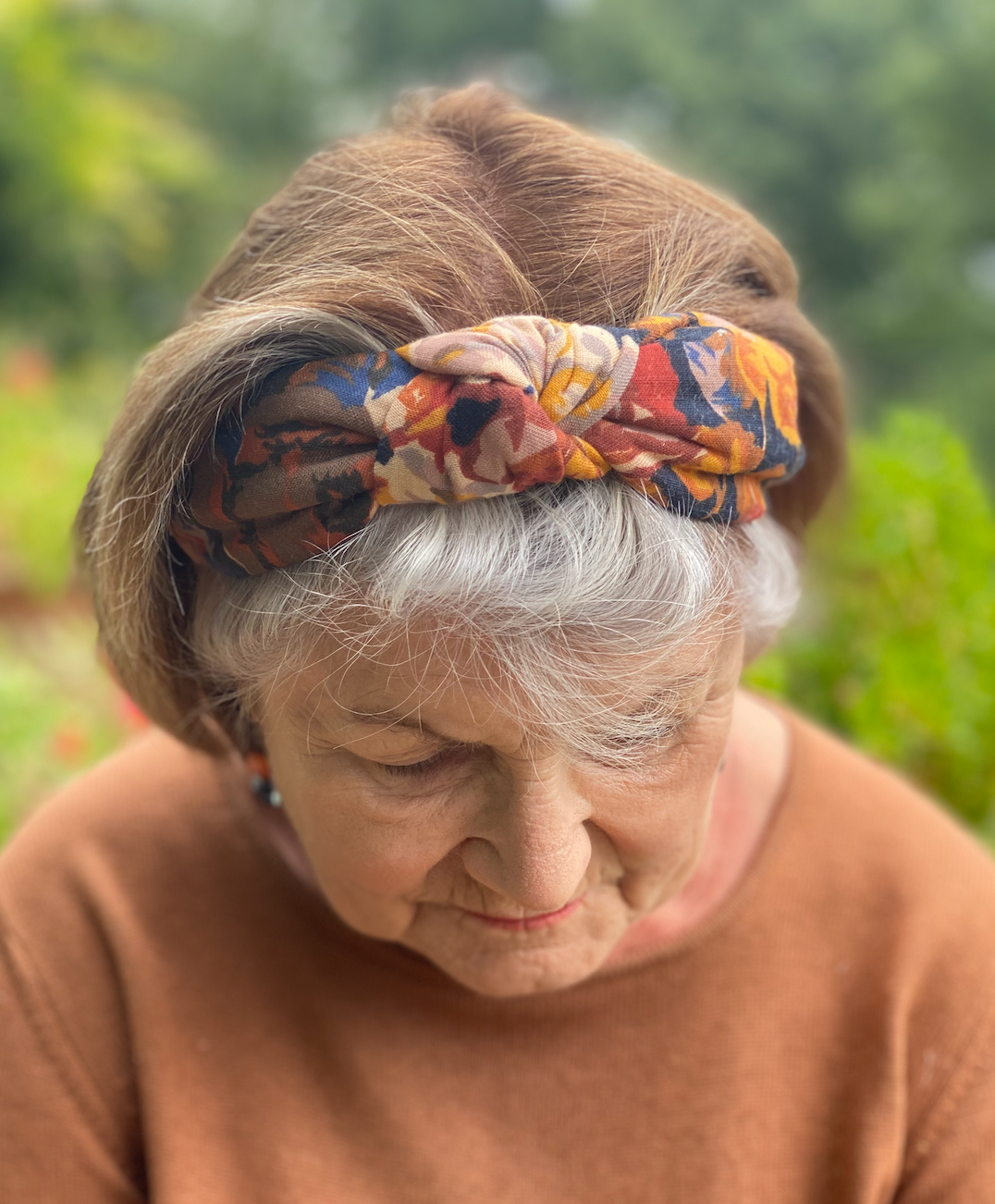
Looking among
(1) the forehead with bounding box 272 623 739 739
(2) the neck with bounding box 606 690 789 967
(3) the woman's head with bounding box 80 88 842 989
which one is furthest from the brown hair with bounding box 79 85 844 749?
(2) the neck with bounding box 606 690 789 967

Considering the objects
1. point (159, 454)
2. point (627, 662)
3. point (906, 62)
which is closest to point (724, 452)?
point (627, 662)

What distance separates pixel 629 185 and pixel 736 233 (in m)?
0.15

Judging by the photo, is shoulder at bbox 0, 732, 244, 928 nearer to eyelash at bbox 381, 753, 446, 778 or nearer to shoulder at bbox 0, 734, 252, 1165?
shoulder at bbox 0, 734, 252, 1165

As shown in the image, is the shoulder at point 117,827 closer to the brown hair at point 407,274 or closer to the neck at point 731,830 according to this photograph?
the brown hair at point 407,274

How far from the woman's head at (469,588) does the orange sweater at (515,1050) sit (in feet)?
Answer: 0.69

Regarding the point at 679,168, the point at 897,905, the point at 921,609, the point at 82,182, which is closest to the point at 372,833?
the point at 897,905

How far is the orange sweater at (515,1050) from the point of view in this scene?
1501 mm

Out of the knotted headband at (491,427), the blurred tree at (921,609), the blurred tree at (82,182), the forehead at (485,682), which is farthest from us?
the blurred tree at (82,182)

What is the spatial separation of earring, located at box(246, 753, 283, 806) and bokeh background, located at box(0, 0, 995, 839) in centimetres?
46

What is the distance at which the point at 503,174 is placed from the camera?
1244 millimetres

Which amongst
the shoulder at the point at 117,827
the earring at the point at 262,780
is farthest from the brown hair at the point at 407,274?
the shoulder at the point at 117,827

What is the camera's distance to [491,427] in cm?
102

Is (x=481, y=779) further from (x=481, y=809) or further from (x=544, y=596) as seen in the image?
(x=544, y=596)

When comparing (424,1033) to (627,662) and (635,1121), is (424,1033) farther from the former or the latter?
(627,662)
